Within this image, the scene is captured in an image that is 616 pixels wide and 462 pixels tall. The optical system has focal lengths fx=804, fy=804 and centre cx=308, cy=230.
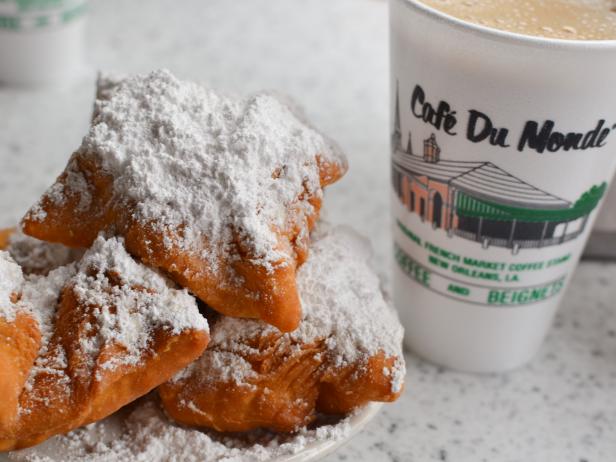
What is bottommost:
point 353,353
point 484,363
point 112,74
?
point 484,363

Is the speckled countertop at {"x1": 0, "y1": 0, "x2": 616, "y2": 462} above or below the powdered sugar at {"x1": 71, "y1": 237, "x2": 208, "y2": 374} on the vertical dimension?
below

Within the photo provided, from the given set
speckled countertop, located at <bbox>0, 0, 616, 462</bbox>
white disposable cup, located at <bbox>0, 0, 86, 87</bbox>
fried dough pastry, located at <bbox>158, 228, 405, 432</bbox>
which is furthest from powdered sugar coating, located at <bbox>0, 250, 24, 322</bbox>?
white disposable cup, located at <bbox>0, 0, 86, 87</bbox>

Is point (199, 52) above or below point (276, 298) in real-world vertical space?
below

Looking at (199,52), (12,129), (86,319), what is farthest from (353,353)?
(199,52)

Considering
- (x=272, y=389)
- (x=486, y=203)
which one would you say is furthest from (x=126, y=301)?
(x=486, y=203)

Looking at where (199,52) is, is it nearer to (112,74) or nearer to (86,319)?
(112,74)

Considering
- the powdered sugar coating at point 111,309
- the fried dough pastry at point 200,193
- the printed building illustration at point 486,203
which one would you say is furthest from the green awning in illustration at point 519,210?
the powdered sugar coating at point 111,309

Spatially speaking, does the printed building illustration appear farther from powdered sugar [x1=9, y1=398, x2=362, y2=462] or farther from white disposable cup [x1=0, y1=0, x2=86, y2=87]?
white disposable cup [x1=0, y1=0, x2=86, y2=87]

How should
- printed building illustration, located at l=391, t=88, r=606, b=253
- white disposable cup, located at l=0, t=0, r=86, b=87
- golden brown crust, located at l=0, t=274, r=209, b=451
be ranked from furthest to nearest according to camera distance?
white disposable cup, located at l=0, t=0, r=86, b=87, printed building illustration, located at l=391, t=88, r=606, b=253, golden brown crust, located at l=0, t=274, r=209, b=451
